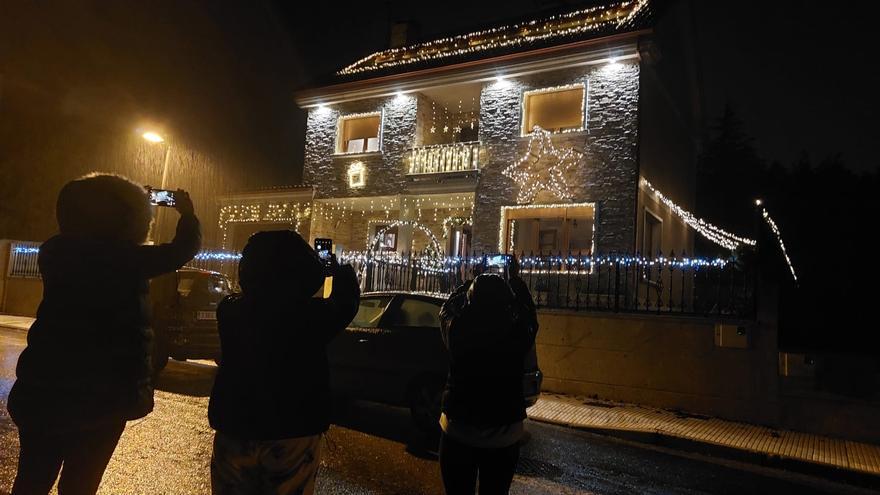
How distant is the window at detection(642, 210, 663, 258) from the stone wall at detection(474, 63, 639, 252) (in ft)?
4.81

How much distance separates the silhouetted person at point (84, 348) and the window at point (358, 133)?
14645 mm

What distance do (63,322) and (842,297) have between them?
13.4 meters

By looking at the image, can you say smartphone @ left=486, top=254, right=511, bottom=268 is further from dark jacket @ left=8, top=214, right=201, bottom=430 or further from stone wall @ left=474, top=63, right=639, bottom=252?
stone wall @ left=474, top=63, right=639, bottom=252

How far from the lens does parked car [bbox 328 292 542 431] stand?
20.9 feet

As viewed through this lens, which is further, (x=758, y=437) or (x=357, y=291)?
(x=758, y=437)

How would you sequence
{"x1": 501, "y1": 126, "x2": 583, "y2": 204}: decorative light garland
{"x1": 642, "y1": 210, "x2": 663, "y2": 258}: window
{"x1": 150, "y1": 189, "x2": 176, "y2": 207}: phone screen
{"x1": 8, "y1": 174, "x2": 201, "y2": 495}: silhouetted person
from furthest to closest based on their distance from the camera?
{"x1": 642, "y1": 210, "x2": 663, "y2": 258}: window
{"x1": 501, "y1": 126, "x2": 583, "y2": 204}: decorative light garland
{"x1": 150, "y1": 189, "x2": 176, "y2": 207}: phone screen
{"x1": 8, "y1": 174, "x2": 201, "y2": 495}: silhouetted person

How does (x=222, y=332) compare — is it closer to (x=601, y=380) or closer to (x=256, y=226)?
(x=601, y=380)

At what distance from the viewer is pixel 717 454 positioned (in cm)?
671

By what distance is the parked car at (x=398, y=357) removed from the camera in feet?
20.9

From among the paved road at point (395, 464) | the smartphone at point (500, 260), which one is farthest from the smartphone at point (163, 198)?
the paved road at point (395, 464)

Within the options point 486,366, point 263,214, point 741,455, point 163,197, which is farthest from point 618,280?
point 263,214

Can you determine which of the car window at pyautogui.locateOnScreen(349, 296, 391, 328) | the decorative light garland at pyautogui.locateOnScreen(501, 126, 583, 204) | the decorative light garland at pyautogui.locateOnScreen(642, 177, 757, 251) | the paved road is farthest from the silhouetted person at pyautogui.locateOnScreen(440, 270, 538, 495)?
the decorative light garland at pyautogui.locateOnScreen(642, 177, 757, 251)

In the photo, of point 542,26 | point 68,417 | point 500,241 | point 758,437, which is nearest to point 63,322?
point 68,417

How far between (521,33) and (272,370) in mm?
15895
